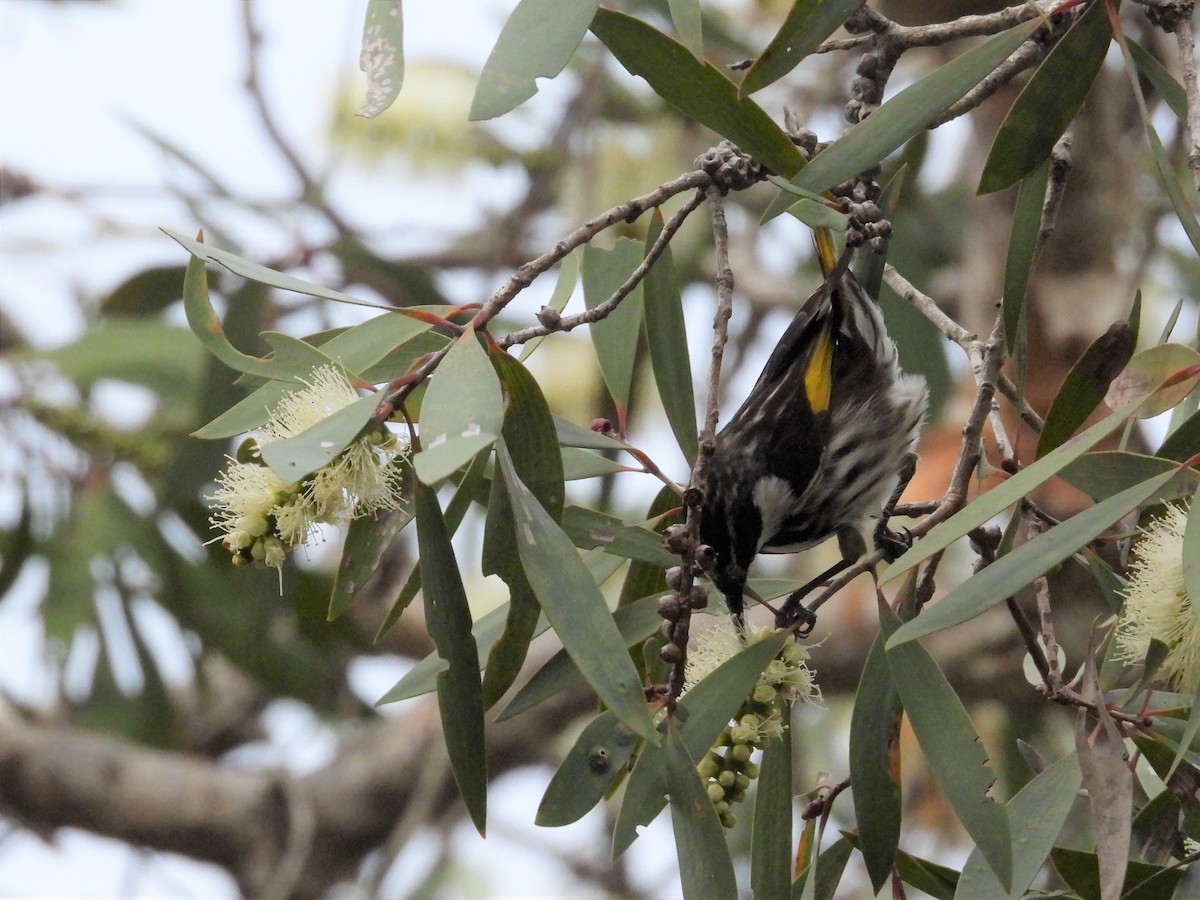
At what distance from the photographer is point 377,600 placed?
4.15 m

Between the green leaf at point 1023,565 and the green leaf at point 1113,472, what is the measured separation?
47 mm

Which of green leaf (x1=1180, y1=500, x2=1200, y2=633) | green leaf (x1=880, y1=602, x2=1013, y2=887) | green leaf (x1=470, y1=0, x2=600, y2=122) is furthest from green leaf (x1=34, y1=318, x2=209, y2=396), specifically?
green leaf (x1=1180, y1=500, x2=1200, y2=633)

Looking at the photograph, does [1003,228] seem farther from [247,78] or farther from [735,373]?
[247,78]

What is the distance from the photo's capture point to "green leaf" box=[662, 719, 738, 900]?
121cm

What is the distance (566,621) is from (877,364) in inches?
73.7

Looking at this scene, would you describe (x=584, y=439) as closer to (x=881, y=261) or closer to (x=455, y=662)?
(x=455, y=662)

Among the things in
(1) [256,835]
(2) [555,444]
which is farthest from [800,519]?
(1) [256,835]

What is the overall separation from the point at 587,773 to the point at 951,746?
0.35m

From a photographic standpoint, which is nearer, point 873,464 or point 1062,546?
point 1062,546

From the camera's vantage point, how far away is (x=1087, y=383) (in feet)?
4.61

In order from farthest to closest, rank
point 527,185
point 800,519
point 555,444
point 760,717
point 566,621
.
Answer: point 527,185, point 800,519, point 760,717, point 555,444, point 566,621

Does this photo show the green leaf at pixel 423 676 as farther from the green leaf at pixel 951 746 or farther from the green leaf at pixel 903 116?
the green leaf at pixel 903 116

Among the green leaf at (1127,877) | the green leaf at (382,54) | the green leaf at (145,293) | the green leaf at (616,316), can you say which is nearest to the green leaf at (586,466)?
the green leaf at (616,316)

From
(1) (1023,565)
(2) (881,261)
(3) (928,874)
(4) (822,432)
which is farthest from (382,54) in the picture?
(4) (822,432)
